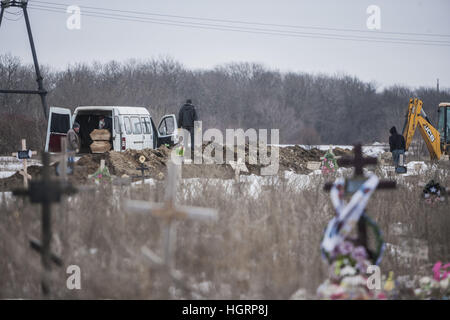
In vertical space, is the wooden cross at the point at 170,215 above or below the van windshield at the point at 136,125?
below

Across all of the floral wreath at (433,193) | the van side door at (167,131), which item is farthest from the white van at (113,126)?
the floral wreath at (433,193)

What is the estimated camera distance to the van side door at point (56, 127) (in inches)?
591

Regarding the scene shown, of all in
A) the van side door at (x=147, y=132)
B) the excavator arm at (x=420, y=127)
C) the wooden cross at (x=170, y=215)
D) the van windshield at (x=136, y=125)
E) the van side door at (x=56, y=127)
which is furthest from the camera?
the excavator arm at (x=420, y=127)

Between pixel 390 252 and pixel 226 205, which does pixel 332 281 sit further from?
pixel 226 205

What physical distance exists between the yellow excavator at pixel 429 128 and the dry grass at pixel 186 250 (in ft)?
48.5

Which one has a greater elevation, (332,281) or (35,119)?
(35,119)

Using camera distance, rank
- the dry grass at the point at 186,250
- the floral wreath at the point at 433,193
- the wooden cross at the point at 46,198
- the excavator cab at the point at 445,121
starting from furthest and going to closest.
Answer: the excavator cab at the point at 445,121 → the floral wreath at the point at 433,193 → the dry grass at the point at 186,250 → the wooden cross at the point at 46,198

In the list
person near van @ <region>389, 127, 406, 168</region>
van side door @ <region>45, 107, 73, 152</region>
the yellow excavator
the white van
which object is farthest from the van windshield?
the yellow excavator

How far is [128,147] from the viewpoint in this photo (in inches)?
672

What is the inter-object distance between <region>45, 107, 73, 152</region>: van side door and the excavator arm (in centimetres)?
1247

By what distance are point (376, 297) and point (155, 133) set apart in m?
14.4

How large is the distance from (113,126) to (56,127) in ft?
5.49

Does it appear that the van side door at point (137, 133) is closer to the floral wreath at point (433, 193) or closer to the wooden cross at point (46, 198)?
the floral wreath at point (433, 193)
